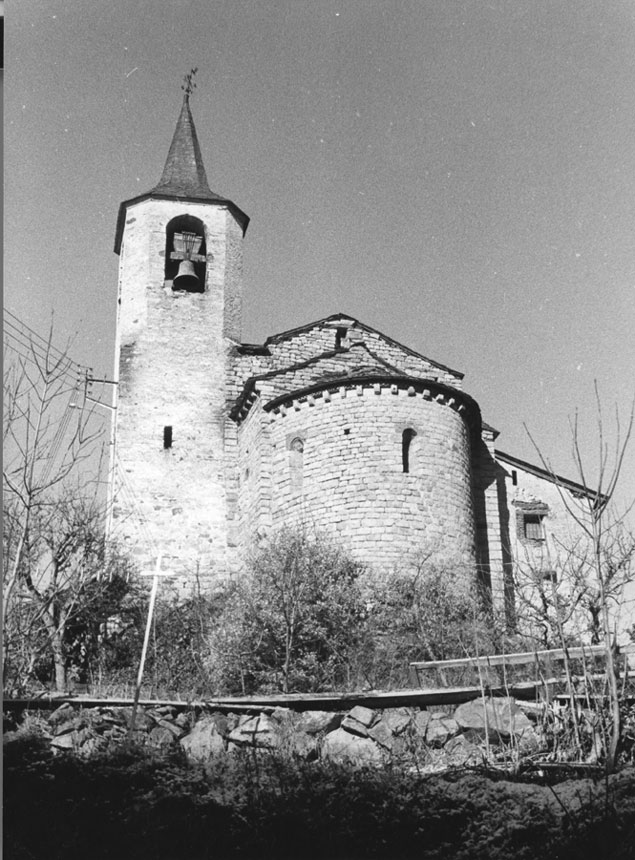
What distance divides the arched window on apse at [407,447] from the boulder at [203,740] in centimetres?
1023

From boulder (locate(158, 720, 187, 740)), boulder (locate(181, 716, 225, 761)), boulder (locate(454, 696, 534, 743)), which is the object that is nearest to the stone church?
boulder (locate(454, 696, 534, 743))

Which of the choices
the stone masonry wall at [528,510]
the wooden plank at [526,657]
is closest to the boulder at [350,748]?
the wooden plank at [526,657]

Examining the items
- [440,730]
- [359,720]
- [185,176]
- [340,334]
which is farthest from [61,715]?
[185,176]

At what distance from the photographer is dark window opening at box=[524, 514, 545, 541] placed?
70.6ft

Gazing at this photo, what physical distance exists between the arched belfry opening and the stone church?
0.04 metres

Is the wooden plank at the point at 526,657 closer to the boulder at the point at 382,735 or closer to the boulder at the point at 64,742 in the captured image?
the boulder at the point at 382,735

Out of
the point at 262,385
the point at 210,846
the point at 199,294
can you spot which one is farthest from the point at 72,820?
the point at 199,294

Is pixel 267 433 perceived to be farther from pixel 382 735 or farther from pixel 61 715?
pixel 382 735

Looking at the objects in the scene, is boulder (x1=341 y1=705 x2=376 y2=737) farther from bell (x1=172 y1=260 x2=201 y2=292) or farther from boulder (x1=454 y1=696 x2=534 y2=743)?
bell (x1=172 y1=260 x2=201 y2=292)

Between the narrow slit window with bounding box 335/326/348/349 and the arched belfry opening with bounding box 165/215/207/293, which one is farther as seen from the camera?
the arched belfry opening with bounding box 165/215/207/293

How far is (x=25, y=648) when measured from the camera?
1003 cm

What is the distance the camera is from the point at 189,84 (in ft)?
35.9

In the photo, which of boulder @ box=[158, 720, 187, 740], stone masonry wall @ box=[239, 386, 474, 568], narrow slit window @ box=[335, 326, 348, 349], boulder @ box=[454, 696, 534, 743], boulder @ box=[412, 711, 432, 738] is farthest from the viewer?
narrow slit window @ box=[335, 326, 348, 349]

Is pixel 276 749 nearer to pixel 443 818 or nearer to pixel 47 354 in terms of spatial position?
pixel 443 818
